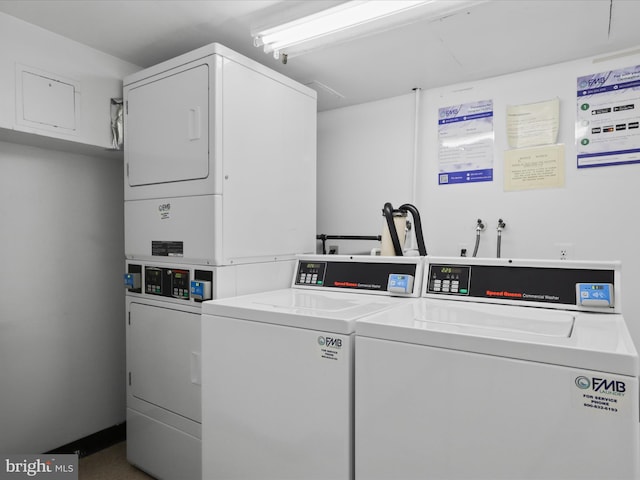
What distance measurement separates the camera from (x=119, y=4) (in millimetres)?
1758

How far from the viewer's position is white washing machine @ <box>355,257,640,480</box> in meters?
0.92

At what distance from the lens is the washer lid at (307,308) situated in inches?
51.8

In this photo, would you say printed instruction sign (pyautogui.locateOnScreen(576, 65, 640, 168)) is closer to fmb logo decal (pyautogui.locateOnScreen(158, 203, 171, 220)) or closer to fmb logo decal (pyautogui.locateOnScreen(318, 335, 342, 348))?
fmb logo decal (pyautogui.locateOnScreen(318, 335, 342, 348))

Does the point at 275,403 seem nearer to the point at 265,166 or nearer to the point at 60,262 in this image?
the point at 265,166

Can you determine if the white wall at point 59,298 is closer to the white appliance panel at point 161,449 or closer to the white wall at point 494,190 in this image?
the white appliance panel at point 161,449

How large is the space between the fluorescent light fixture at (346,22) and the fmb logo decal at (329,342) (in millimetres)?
1286

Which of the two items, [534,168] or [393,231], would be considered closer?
[393,231]

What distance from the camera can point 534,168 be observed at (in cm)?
232

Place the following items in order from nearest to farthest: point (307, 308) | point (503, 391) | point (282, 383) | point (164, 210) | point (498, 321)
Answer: point (503, 391) < point (498, 321) < point (282, 383) < point (307, 308) < point (164, 210)

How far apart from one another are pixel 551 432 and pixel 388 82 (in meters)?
2.16

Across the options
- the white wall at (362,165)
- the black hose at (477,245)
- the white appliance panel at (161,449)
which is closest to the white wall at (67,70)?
the white wall at (362,165)

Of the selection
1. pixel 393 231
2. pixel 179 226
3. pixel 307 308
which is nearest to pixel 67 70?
pixel 179 226

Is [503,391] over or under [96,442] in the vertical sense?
over

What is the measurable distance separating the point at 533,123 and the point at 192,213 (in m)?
1.95
